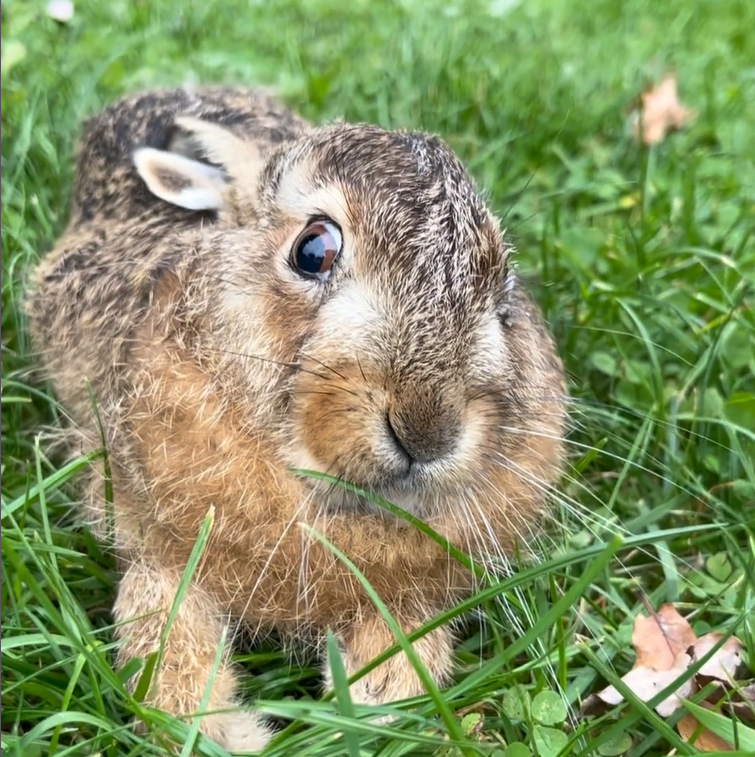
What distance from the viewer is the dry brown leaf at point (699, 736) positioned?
172 centimetres

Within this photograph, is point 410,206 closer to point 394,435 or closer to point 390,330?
point 390,330

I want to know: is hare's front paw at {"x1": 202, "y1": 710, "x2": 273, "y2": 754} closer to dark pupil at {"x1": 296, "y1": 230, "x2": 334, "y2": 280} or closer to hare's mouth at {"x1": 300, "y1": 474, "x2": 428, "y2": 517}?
hare's mouth at {"x1": 300, "y1": 474, "x2": 428, "y2": 517}

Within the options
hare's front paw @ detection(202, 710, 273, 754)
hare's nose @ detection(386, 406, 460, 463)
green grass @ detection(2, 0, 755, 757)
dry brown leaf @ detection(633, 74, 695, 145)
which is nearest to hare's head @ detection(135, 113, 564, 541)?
hare's nose @ detection(386, 406, 460, 463)

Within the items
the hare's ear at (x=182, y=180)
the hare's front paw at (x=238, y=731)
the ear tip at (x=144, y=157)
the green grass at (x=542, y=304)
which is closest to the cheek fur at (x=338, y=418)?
the green grass at (x=542, y=304)

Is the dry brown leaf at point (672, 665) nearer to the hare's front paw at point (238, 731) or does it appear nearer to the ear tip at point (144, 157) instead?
the hare's front paw at point (238, 731)

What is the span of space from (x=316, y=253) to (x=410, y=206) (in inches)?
8.2

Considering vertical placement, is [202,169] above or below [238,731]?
above

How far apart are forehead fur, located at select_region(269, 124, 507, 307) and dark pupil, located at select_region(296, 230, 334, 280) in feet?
0.20

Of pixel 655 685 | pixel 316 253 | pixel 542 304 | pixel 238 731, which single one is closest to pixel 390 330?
pixel 316 253

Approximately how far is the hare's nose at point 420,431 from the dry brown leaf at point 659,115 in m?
2.66

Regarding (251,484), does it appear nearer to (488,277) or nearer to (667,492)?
(488,277)

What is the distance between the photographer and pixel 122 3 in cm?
472

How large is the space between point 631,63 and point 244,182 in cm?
338

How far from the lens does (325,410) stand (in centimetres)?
160
